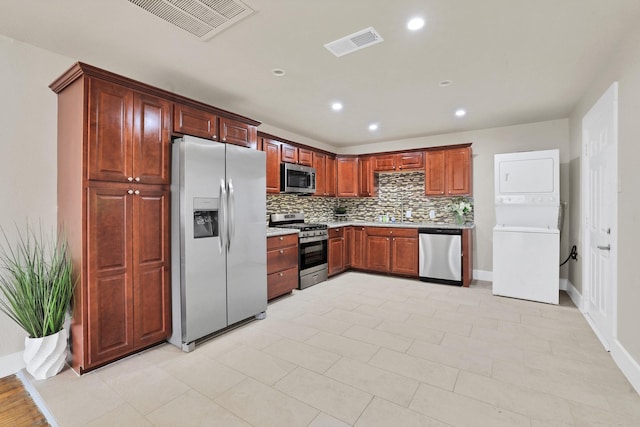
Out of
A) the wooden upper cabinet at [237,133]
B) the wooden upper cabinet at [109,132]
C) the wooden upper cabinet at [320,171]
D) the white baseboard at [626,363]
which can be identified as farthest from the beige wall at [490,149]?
the wooden upper cabinet at [109,132]

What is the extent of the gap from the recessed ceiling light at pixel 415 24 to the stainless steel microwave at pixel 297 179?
280 centimetres

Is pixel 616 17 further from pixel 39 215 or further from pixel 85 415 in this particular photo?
pixel 39 215

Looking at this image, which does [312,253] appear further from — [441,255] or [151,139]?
[151,139]

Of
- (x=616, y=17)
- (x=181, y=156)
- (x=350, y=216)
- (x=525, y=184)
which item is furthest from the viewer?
(x=350, y=216)

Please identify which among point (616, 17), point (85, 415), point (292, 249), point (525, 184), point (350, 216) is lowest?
point (85, 415)

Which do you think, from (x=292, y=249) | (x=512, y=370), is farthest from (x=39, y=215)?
(x=512, y=370)

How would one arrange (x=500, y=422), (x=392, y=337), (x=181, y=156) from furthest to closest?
(x=392, y=337)
(x=181, y=156)
(x=500, y=422)

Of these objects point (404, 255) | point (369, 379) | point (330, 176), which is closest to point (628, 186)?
point (369, 379)

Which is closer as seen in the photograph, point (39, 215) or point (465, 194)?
point (39, 215)

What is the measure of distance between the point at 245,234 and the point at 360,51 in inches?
80.7

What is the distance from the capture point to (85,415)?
1.84 m

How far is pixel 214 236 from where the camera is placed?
2.87 meters

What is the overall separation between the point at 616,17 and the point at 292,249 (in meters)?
3.75

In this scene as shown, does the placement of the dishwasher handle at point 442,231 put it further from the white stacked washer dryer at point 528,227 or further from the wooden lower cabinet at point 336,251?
the wooden lower cabinet at point 336,251
